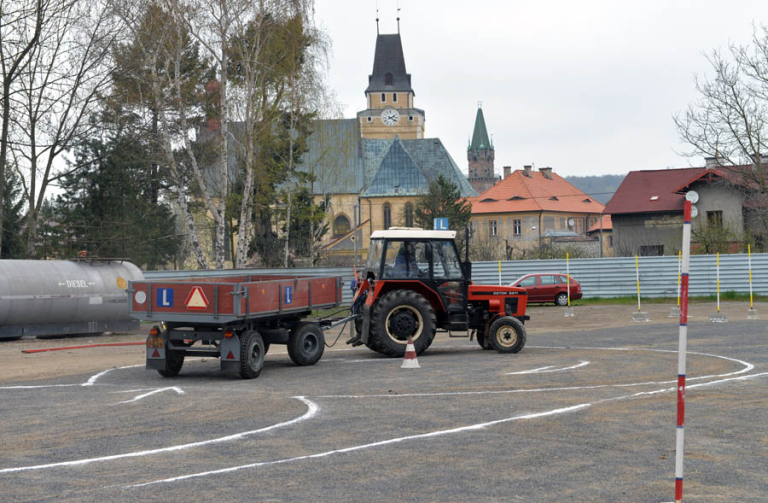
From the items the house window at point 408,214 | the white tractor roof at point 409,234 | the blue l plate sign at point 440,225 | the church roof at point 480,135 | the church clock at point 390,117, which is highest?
the church roof at point 480,135

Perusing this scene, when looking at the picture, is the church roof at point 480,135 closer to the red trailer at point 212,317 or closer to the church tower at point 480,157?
the church tower at point 480,157

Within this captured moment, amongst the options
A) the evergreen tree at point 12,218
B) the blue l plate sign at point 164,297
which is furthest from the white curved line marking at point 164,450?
the evergreen tree at point 12,218

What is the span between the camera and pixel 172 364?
1552 centimetres

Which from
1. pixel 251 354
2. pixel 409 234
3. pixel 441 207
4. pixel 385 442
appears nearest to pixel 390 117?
pixel 441 207

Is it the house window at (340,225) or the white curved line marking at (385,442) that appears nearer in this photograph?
the white curved line marking at (385,442)

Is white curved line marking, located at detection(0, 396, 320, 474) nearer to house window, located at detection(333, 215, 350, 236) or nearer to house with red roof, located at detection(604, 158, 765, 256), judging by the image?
house with red roof, located at detection(604, 158, 765, 256)

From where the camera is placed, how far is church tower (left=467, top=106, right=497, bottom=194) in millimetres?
189500

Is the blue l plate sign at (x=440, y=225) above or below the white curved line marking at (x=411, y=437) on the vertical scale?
above

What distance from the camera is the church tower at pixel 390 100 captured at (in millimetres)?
122438

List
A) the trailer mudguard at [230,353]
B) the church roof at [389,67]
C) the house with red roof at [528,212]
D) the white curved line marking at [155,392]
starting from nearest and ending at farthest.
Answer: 1. the white curved line marking at [155,392]
2. the trailer mudguard at [230,353]
3. the house with red roof at [528,212]
4. the church roof at [389,67]

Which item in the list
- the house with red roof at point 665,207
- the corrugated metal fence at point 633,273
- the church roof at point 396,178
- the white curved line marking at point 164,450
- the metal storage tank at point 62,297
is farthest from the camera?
the church roof at point 396,178

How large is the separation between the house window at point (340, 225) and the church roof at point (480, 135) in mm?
88398

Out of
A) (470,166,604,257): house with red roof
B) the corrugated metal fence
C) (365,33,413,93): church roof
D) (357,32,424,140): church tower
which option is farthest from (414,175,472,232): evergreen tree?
(365,33,413,93): church roof

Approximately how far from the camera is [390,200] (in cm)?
10356
